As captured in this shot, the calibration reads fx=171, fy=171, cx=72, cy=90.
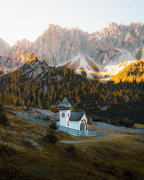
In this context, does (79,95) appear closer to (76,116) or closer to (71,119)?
(76,116)

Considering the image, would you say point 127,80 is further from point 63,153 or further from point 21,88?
point 63,153

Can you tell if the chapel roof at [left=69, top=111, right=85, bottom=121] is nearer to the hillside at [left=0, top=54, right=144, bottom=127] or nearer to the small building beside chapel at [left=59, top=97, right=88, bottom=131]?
the small building beside chapel at [left=59, top=97, right=88, bottom=131]

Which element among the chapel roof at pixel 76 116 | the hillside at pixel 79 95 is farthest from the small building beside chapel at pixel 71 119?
the hillside at pixel 79 95

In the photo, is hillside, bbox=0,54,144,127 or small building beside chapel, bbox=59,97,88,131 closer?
small building beside chapel, bbox=59,97,88,131

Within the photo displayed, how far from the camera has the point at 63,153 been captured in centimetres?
1912

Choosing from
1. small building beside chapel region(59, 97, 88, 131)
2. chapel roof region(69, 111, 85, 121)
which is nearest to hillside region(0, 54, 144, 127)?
small building beside chapel region(59, 97, 88, 131)

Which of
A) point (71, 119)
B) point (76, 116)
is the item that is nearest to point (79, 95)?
point (76, 116)

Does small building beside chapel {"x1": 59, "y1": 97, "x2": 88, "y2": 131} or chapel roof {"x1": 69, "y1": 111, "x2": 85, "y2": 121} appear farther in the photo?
chapel roof {"x1": 69, "y1": 111, "x2": 85, "y2": 121}

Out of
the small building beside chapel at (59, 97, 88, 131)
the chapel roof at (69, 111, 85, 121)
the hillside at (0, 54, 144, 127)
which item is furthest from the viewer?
the hillside at (0, 54, 144, 127)

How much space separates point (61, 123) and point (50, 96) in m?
106

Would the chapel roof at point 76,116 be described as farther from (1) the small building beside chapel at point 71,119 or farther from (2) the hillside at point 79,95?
(2) the hillside at point 79,95

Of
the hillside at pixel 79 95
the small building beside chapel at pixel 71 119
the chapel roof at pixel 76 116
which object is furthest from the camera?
the hillside at pixel 79 95

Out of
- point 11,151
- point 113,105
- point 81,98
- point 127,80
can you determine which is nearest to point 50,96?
point 81,98

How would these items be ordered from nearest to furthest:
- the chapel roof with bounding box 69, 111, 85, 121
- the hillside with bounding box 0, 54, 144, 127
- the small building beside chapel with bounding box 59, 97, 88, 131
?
1. the small building beside chapel with bounding box 59, 97, 88, 131
2. the chapel roof with bounding box 69, 111, 85, 121
3. the hillside with bounding box 0, 54, 144, 127
